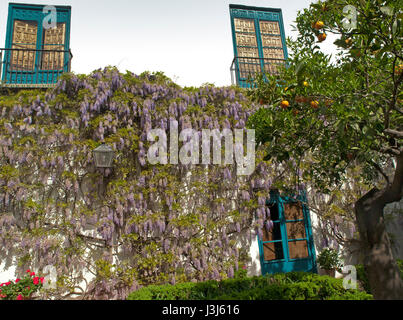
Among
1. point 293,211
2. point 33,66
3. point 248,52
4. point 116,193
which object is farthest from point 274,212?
point 33,66

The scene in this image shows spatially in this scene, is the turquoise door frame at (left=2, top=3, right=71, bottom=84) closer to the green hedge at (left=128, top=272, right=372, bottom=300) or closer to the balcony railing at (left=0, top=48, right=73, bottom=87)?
the balcony railing at (left=0, top=48, right=73, bottom=87)

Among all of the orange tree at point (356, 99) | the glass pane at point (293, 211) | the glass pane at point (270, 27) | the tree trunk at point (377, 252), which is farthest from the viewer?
the glass pane at point (270, 27)

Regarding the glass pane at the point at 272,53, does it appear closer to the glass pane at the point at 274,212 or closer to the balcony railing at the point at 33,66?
the glass pane at the point at 274,212

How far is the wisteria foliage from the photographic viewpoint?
5.37m

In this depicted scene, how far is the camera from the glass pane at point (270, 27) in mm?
8188

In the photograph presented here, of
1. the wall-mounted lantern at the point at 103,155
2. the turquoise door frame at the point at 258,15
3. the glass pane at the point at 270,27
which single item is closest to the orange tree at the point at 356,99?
the wall-mounted lantern at the point at 103,155

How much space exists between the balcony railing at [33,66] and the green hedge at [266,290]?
484cm

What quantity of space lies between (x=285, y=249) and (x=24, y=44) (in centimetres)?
742

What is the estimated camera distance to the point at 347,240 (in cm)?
656
